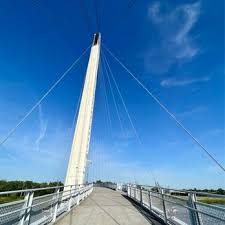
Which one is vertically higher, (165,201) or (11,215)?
(165,201)

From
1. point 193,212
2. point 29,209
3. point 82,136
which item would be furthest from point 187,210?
point 82,136

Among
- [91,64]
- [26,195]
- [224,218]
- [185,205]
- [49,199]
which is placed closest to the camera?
[224,218]

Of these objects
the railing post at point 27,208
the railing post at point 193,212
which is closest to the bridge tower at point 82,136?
the railing post at point 27,208

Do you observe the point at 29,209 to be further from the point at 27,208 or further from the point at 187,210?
the point at 187,210

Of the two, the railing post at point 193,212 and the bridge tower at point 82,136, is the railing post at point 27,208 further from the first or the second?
the bridge tower at point 82,136

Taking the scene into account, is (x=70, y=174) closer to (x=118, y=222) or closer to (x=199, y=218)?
(x=118, y=222)

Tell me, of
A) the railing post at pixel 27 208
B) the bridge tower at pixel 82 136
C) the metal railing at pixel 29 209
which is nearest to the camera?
the metal railing at pixel 29 209

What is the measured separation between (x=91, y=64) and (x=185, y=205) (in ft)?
41.6

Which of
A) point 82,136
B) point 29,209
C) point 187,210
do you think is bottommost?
point 29,209

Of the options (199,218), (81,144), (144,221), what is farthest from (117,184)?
(199,218)

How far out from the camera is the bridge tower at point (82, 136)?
11508 mm

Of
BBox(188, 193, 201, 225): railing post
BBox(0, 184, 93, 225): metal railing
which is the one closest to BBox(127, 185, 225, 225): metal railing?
BBox(188, 193, 201, 225): railing post

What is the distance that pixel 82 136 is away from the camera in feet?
41.2

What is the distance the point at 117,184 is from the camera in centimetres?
2611
